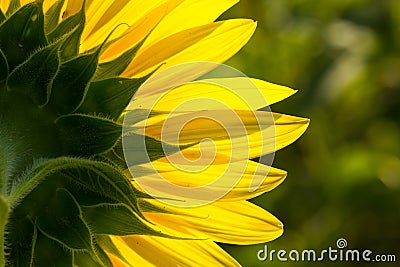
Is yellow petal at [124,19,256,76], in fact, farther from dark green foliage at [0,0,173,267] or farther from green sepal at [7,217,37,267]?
green sepal at [7,217,37,267]

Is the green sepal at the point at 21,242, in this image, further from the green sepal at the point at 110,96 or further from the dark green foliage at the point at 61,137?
the green sepal at the point at 110,96

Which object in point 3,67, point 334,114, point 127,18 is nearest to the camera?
point 3,67

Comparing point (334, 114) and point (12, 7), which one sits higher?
point (334, 114)

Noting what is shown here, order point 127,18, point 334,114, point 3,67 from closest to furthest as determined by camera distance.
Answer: point 3,67 < point 127,18 < point 334,114

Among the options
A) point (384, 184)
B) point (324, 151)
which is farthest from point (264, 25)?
point (384, 184)

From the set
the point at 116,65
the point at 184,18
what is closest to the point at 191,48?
the point at 184,18

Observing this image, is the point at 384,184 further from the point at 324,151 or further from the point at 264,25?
the point at 264,25

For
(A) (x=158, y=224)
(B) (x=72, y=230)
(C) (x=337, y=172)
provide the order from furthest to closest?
(C) (x=337, y=172) < (A) (x=158, y=224) < (B) (x=72, y=230)

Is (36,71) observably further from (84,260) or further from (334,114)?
(334,114)
